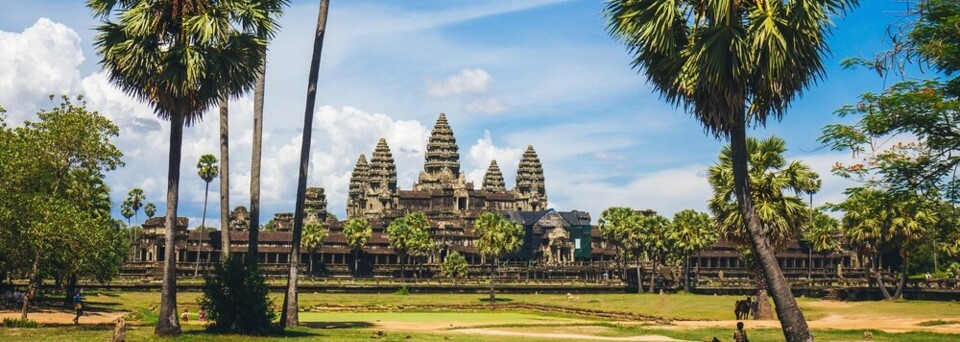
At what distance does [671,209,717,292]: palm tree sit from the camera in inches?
4112

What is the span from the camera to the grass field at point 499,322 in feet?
115

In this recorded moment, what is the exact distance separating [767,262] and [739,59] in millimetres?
4690

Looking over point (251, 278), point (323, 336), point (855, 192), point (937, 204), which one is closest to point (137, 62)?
point (251, 278)

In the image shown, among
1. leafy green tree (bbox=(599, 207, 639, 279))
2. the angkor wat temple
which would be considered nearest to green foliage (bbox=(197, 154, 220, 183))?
the angkor wat temple

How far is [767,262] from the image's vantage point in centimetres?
2158

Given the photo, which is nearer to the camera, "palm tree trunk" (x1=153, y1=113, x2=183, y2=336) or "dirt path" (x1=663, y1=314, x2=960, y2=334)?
"palm tree trunk" (x1=153, y1=113, x2=183, y2=336)

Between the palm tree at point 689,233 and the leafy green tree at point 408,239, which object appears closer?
the palm tree at point 689,233

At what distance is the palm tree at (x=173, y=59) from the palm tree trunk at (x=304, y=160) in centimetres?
630

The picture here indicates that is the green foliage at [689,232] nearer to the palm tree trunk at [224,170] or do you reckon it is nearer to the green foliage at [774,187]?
the green foliage at [774,187]

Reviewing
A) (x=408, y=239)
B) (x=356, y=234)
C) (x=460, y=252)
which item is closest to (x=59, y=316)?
(x=408, y=239)

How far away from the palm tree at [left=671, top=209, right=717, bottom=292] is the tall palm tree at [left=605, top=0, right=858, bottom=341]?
82941 millimetres

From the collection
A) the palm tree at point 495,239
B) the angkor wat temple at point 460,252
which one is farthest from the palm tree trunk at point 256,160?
the angkor wat temple at point 460,252

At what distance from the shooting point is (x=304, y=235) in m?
134

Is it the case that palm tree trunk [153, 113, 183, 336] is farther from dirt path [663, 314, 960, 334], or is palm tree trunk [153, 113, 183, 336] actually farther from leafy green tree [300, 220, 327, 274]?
leafy green tree [300, 220, 327, 274]
